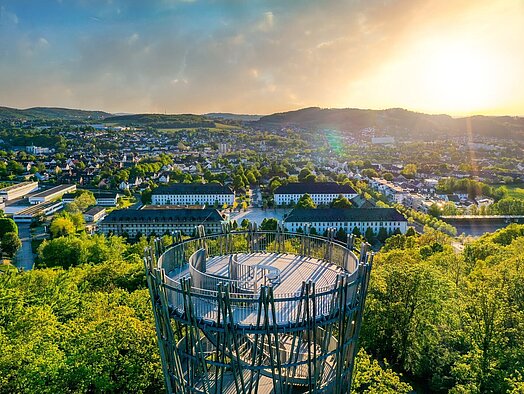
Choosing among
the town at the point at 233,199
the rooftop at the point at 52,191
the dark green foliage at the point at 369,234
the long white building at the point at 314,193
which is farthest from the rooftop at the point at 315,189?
the rooftop at the point at 52,191

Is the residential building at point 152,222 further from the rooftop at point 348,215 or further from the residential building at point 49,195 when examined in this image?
the residential building at point 49,195

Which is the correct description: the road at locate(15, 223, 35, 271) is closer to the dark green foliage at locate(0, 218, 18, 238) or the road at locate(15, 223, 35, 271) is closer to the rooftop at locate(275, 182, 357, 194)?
the dark green foliage at locate(0, 218, 18, 238)

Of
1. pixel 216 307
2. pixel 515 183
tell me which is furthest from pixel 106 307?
pixel 515 183

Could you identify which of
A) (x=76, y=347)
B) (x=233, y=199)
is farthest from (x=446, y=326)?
(x=233, y=199)

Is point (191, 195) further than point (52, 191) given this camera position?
No

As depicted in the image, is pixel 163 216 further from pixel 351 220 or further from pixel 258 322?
pixel 258 322

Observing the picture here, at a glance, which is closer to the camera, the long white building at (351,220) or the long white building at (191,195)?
the long white building at (351,220)

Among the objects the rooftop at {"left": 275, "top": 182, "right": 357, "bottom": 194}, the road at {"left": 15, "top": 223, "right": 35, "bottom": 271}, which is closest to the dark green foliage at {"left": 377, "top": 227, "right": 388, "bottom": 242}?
the rooftop at {"left": 275, "top": 182, "right": 357, "bottom": 194}
